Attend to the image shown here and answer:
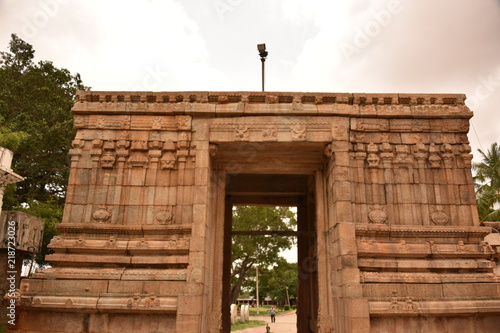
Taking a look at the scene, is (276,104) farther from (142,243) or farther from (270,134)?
(142,243)

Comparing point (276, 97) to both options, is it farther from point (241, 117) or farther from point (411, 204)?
point (411, 204)

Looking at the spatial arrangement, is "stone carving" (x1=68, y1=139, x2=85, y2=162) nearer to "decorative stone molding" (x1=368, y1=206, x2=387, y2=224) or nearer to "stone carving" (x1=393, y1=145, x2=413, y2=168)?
"decorative stone molding" (x1=368, y1=206, x2=387, y2=224)

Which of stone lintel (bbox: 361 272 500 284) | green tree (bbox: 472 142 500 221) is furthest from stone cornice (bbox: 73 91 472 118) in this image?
green tree (bbox: 472 142 500 221)

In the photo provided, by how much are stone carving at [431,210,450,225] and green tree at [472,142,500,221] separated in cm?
1787

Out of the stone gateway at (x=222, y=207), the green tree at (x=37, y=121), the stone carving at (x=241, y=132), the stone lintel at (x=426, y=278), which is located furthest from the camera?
the green tree at (x=37, y=121)

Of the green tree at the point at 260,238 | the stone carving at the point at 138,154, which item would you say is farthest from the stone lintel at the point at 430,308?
the green tree at the point at 260,238

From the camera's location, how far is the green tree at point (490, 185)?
86.8 feet

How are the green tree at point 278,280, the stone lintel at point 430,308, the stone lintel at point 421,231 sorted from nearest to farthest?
the stone lintel at point 430,308, the stone lintel at point 421,231, the green tree at point 278,280

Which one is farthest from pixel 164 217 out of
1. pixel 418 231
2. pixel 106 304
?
pixel 418 231

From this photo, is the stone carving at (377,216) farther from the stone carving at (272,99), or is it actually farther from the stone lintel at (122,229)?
the stone lintel at (122,229)

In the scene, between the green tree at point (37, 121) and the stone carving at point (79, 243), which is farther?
the green tree at point (37, 121)

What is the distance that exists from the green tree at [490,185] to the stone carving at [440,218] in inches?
703

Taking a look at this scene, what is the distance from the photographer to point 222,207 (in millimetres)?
12156

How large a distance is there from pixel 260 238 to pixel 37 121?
20.3 meters
